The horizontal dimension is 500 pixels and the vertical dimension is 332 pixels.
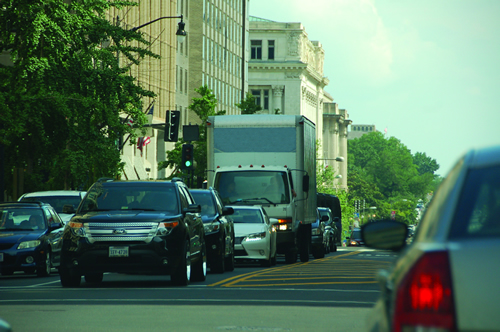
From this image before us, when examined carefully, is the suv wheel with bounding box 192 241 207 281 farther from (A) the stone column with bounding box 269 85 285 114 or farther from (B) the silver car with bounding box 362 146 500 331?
(A) the stone column with bounding box 269 85 285 114

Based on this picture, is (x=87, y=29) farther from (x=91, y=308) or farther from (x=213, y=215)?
(x=91, y=308)

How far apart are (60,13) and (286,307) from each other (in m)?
16.3

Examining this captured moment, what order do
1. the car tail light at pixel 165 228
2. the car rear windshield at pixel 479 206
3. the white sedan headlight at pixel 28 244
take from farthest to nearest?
the white sedan headlight at pixel 28 244
the car tail light at pixel 165 228
the car rear windshield at pixel 479 206

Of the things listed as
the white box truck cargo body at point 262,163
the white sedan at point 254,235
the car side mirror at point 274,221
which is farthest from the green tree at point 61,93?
the white sedan at point 254,235

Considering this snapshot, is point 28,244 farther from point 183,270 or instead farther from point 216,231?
point 183,270

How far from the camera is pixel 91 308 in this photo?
12.7 meters

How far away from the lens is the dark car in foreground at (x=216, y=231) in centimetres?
2064

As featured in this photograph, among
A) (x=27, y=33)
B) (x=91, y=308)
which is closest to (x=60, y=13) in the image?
(x=27, y=33)

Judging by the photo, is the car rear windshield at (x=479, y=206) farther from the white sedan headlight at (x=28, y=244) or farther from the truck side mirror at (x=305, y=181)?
the truck side mirror at (x=305, y=181)

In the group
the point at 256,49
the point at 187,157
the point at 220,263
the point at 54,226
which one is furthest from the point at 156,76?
the point at 256,49

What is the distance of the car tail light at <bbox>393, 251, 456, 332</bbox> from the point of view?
3629mm

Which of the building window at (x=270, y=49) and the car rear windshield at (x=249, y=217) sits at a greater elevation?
the building window at (x=270, y=49)

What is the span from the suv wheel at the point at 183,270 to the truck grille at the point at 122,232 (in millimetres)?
704

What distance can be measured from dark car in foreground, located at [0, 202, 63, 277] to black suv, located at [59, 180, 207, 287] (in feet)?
11.7
